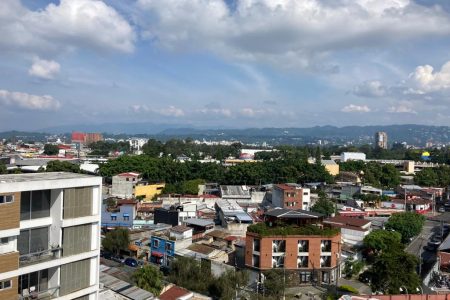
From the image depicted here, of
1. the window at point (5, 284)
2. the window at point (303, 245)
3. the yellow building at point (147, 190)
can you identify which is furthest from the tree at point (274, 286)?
the yellow building at point (147, 190)

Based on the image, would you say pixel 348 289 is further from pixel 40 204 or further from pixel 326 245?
pixel 40 204

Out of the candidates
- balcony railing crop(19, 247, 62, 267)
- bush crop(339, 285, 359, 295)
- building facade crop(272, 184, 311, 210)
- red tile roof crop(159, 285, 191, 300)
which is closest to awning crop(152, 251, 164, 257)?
red tile roof crop(159, 285, 191, 300)

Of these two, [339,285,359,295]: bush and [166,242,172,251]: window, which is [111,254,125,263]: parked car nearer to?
[166,242,172,251]: window

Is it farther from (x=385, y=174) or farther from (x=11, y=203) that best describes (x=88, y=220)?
(x=385, y=174)

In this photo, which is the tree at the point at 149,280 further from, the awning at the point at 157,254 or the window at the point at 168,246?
the awning at the point at 157,254

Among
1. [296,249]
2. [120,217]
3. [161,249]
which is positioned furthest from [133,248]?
[296,249]

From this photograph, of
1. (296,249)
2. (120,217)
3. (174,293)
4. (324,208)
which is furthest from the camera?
(324,208)
